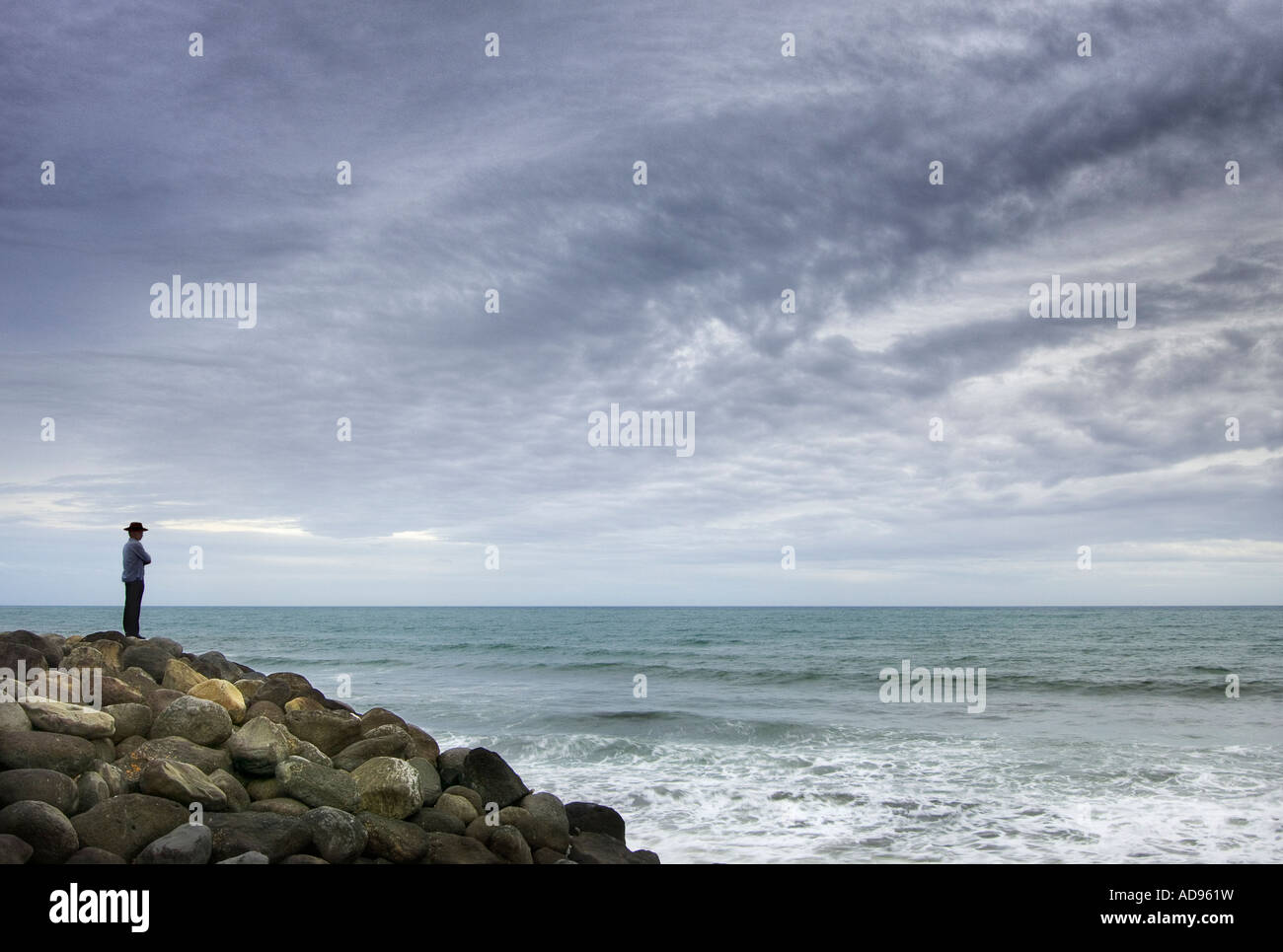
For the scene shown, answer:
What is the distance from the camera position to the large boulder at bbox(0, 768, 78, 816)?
7105 millimetres

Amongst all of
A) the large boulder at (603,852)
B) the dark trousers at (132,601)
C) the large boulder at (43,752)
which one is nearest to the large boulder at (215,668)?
the dark trousers at (132,601)

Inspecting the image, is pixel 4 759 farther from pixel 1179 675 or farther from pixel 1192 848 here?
pixel 1179 675

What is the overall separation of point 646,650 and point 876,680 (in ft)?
53.0

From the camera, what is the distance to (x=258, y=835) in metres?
7.39

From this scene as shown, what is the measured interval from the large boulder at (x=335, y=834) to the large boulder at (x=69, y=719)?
8.11ft

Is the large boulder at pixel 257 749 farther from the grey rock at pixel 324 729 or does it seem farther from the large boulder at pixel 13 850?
the large boulder at pixel 13 850

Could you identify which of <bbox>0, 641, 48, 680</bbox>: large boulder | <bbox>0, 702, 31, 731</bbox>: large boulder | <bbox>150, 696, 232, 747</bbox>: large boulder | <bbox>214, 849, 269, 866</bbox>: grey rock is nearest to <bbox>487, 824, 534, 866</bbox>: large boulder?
<bbox>214, 849, 269, 866</bbox>: grey rock

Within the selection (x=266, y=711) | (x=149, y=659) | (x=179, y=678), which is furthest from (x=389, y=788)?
(x=149, y=659)

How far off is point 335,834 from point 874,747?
508 inches

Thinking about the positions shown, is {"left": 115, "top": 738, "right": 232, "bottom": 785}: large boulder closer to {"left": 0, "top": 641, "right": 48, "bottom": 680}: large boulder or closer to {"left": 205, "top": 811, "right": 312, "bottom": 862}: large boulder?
{"left": 205, "top": 811, "right": 312, "bottom": 862}: large boulder

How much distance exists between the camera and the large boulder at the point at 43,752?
25.1 ft

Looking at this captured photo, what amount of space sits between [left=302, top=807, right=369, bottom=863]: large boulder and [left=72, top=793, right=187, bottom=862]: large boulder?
3.61 feet
